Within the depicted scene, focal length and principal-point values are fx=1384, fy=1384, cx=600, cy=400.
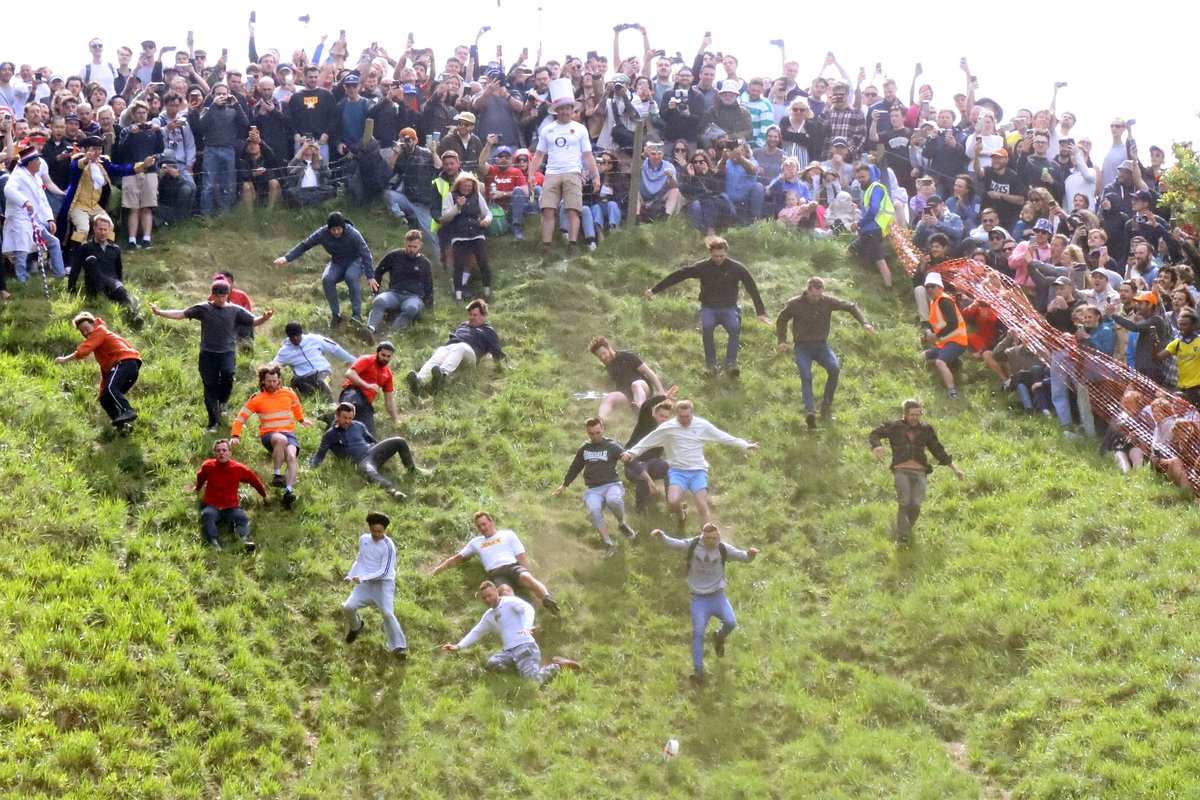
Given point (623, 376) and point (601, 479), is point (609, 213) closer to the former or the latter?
point (623, 376)

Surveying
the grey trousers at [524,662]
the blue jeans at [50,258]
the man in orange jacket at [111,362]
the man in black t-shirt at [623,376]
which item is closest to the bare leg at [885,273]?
the man in black t-shirt at [623,376]

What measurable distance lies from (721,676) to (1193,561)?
5236 millimetres

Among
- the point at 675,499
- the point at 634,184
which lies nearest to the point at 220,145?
the point at 634,184

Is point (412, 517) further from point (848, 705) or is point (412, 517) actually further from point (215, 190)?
point (215, 190)

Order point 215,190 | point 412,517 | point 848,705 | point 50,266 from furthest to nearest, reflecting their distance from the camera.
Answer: point 215,190
point 50,266
point 412,517
point 848,705

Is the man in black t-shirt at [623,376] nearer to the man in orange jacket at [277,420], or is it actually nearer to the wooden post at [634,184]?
the man in orange jacket at [277,420]

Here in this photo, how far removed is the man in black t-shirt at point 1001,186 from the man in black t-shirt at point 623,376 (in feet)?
25.0

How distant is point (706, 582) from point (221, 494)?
5480mm

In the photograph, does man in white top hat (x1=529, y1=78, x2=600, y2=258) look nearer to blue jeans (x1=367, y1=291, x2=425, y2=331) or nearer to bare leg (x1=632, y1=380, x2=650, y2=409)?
blue jeans (x1=367, y1=291, x2=425, y2=331)

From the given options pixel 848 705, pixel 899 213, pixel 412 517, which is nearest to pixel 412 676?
pixel 412 517

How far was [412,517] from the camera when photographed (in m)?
16.6

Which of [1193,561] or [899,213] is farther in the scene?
[899,213]

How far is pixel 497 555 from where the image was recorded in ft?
50.7

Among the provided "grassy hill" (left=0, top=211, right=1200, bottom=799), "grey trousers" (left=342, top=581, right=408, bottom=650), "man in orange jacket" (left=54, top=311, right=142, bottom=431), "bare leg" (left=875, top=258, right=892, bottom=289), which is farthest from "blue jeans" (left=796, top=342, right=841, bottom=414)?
"man in orange jacket" (left=54, top=311, right=142, bottom=431)
